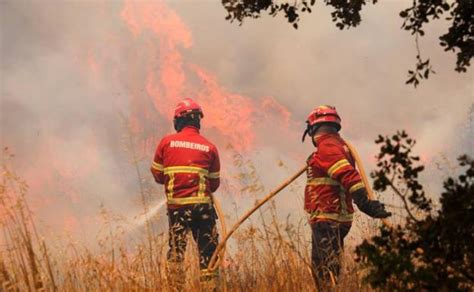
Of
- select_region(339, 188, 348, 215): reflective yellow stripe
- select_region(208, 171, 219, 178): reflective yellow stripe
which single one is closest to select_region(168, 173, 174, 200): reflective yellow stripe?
select_region(208, 171, 219, 178): reflective yellow stripe

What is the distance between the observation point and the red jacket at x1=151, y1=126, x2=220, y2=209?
25.7 ft

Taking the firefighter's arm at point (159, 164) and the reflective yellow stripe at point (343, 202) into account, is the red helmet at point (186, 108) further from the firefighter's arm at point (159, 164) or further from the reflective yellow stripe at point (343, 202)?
the reflective yellow stripe at point (343, 202)

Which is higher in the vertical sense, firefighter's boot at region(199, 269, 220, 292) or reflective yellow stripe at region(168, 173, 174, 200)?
reflective yellow stripe at region(168, 173, 174, 200)

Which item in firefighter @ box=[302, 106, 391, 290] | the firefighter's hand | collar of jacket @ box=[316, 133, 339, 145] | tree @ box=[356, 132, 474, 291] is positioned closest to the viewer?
tree @ box=[356, 132, 474, 291]

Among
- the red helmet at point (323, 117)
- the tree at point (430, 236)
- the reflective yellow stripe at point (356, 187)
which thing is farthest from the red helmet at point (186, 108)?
the tree at point (430, 236)

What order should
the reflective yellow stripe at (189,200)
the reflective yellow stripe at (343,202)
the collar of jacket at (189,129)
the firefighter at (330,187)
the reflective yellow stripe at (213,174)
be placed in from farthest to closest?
the collar of jacket at (189,129), the reflective yellow stripe at (213,174), the reflective yellow stripe at (189,200), the reflective yellow stripe at (343,202), the firefighter at (330,187)

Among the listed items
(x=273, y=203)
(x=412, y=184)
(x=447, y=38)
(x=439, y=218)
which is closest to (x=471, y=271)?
(x=439, y=218)

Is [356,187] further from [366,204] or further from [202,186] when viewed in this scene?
[202,186]

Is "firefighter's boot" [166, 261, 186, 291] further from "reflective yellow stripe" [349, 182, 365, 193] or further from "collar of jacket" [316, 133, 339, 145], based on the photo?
"collar of jacket" [316, 133, 339, 145]

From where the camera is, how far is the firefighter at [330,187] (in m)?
6.45

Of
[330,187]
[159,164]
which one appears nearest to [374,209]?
[330,187]

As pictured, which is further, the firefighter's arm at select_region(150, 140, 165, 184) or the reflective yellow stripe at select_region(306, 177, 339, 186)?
the firefighter's arm at select_region(150, 140, 165, 184)

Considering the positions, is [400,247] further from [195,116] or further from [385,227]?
[195,116]

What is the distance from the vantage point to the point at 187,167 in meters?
7.92
